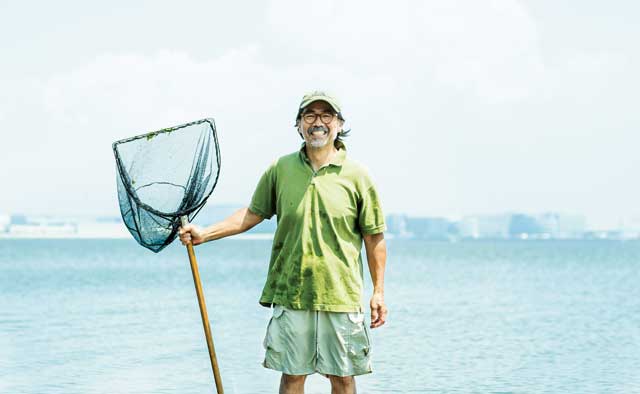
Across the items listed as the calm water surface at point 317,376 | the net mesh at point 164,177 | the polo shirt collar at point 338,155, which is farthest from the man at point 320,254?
the calm water surface at point 317,376

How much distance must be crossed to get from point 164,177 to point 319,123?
41.9 inches

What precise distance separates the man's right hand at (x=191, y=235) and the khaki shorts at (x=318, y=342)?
1.71 feet

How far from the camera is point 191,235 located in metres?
5.34

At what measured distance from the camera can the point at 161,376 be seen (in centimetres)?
1145

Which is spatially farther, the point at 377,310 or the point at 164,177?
the point at 164,177

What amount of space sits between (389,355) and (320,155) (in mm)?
9389

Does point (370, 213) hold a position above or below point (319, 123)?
below

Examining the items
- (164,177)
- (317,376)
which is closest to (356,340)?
(164,177)

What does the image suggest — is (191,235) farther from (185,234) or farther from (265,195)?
(265,195)

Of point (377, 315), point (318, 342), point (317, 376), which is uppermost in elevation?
point (377, 315)

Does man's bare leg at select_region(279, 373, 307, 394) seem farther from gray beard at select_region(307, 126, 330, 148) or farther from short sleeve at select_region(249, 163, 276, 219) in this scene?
gray beard at select_region(307, 126, 330, 148)

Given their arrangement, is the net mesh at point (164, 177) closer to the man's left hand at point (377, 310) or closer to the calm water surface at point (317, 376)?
the man's left hand at point (377, 310)

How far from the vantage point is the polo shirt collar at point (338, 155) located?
206 inches

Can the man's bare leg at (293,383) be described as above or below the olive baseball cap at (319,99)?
below
